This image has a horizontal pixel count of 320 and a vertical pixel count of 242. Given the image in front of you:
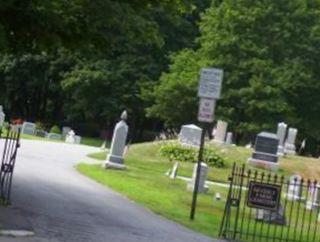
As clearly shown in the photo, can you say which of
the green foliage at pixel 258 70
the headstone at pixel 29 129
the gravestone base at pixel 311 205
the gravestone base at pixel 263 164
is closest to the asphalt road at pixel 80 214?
the gravestone base at pixel 311 205

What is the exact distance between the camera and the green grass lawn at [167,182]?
1698cm

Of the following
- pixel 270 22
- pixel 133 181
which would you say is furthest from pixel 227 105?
pixel 133 181

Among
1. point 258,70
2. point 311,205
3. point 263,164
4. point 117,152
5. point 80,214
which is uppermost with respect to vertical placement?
point 258,70

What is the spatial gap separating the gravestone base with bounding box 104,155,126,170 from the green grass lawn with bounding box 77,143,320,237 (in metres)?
0.32

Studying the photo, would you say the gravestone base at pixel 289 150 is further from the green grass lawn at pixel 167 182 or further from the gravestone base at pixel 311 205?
the gravestone base at pixel 311 205

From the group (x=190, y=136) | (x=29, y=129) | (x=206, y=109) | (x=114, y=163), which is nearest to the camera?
(x=206, y=109)

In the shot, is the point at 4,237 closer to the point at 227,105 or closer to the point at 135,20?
the point at 135,20

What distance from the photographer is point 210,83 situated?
52.9 feet

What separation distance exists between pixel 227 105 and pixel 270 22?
6732mm

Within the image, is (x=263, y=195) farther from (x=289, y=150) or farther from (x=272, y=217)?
(x=289, y=150)

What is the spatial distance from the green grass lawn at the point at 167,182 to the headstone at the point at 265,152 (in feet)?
1.62

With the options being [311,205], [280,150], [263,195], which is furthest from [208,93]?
[280,150]

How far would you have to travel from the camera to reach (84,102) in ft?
213

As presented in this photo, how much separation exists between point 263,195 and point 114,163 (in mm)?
13310
